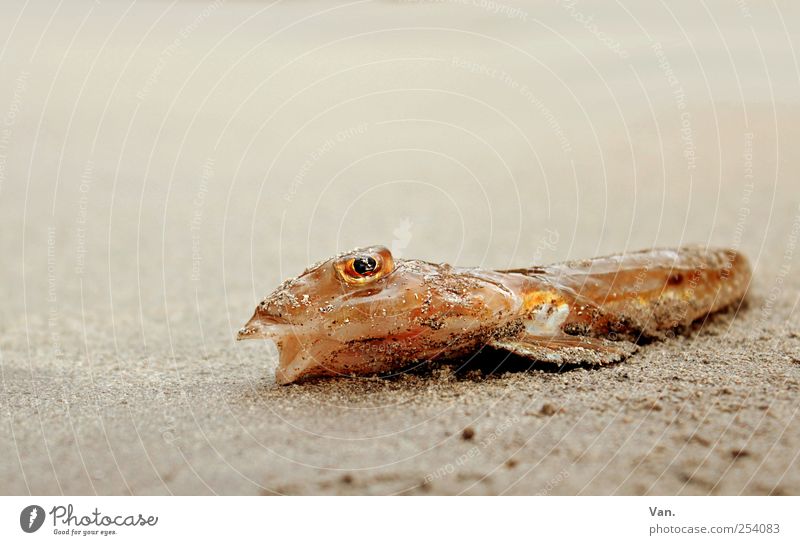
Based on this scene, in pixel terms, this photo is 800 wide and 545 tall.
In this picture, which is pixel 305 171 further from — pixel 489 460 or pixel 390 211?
pixel 489 460

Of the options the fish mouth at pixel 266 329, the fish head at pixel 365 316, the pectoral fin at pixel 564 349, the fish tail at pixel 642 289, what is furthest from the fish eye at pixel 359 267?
the fish tail at pixel 642 289

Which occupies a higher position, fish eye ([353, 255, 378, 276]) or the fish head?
fish eye ([353, 255, 378, 276])
